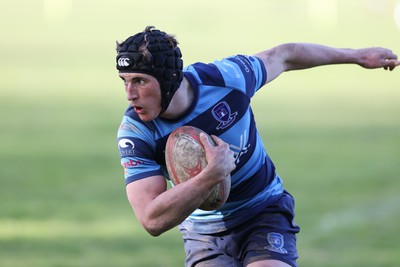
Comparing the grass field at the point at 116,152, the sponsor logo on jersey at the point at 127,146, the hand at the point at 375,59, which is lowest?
the sponsor logo on jersey at the point at 127,146

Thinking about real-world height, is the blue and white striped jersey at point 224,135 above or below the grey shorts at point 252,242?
above

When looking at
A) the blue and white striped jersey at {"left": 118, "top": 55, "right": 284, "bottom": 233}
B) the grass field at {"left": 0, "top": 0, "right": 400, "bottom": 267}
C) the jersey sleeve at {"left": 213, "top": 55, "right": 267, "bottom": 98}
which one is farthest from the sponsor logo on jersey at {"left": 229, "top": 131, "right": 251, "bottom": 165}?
the grass field at {"left": 0, "top": 0, "right": 400, "bottom": 267}

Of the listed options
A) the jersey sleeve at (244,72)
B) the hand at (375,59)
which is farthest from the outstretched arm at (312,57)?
the jersey sleeve at (244,72)

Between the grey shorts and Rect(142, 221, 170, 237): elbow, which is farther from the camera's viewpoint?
the grey shorts

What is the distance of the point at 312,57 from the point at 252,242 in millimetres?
1608

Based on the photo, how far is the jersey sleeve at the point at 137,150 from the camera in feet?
23.7

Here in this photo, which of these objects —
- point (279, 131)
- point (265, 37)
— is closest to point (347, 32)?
point (265, 37)

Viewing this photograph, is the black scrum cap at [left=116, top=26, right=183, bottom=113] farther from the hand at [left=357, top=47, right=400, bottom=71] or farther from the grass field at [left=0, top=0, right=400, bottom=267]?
the grass field at [left=0, top=0, right=400, bottom=267]

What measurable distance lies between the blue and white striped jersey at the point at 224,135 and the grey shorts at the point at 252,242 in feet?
0.22

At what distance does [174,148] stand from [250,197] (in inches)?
37.9

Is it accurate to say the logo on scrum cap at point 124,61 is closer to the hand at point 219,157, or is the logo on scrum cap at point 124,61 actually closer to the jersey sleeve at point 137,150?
→ the jersey sleeve at point 137,150

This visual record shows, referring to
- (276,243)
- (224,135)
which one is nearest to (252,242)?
(276,243)

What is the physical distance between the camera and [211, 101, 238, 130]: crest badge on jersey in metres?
7.50

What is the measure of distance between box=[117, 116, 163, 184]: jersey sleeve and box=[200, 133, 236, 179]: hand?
395 mm
